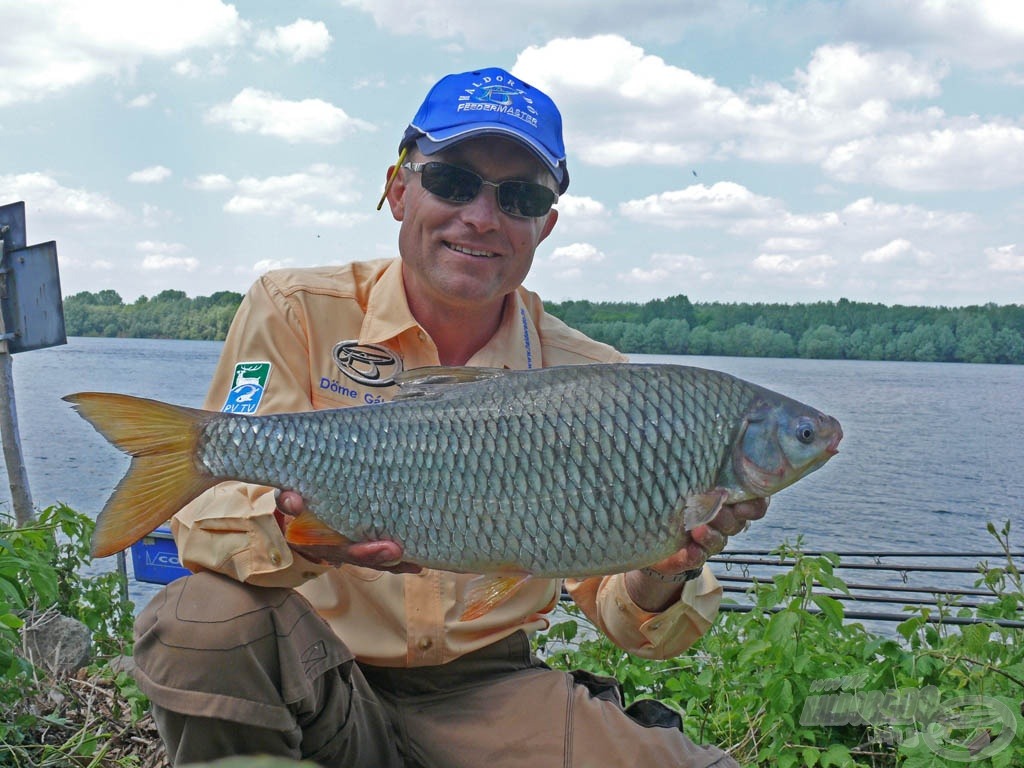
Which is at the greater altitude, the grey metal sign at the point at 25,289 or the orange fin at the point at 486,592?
the grey metal sign at the point at 25,289

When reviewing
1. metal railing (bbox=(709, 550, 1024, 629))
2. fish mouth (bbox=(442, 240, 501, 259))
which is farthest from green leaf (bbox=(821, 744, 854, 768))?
fish mouth (bbox=(442, 240, 501, 259))

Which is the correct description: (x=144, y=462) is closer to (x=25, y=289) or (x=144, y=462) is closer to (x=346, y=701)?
(x=346, y=701)

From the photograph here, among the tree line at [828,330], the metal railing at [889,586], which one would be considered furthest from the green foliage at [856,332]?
the metal railing at [889,586]

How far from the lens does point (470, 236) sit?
282cm

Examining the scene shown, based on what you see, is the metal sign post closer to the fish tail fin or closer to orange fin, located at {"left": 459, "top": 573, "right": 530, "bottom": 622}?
the fish tail fin

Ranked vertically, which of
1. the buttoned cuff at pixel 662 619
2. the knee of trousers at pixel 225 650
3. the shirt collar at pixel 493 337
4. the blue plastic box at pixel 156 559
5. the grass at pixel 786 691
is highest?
the shirt collar at pixel 493 337

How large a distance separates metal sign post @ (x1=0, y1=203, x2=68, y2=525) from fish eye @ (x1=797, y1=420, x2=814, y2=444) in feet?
13.3

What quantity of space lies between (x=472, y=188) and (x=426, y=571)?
1.11 metres

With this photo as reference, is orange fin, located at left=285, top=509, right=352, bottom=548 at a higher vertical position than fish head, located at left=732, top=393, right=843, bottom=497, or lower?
lower

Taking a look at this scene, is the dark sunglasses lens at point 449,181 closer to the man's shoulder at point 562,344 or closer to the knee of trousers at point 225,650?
the man's shoulder at point 562,344

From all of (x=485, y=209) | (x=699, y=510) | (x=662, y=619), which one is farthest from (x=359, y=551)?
(x=485, y=209)

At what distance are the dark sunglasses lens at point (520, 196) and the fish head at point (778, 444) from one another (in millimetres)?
947

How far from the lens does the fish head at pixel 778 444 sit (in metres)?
2.31

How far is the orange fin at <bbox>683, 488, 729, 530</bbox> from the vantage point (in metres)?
2.22
